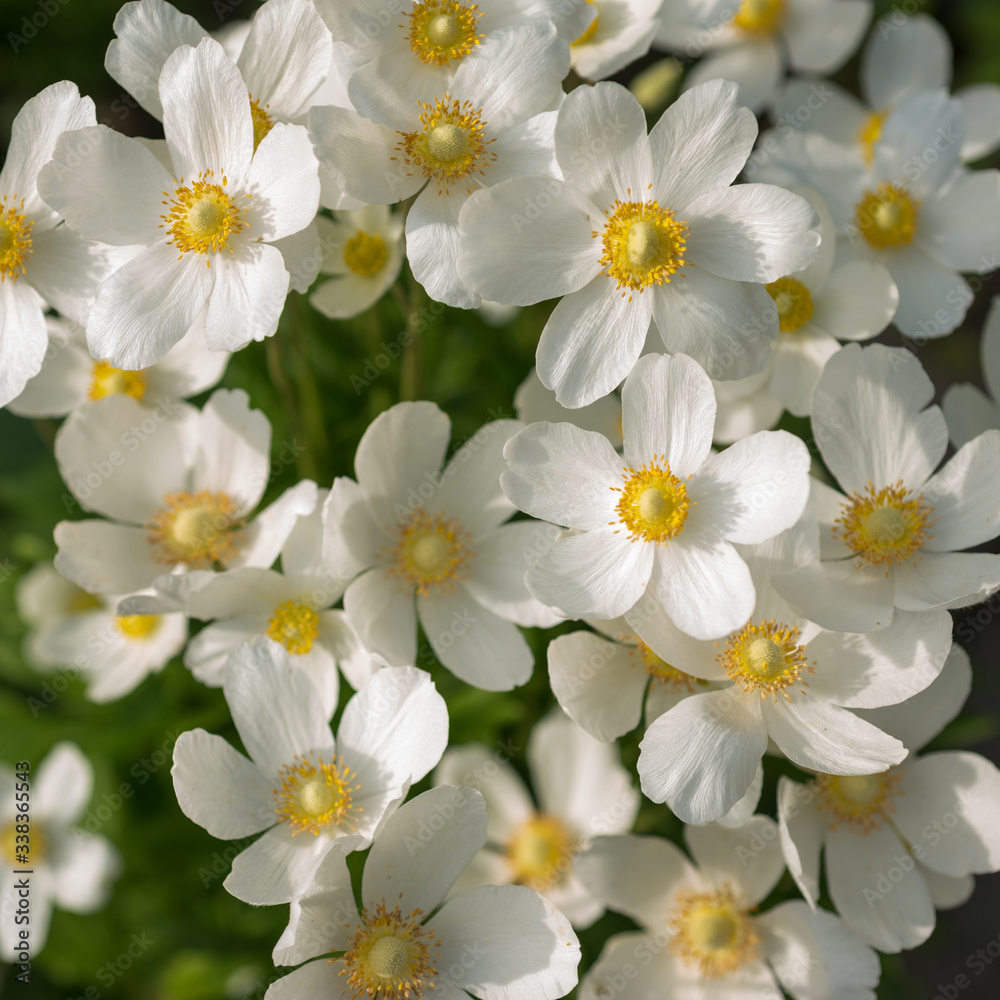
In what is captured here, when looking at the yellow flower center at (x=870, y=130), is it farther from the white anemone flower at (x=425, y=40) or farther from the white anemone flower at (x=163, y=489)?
the white anemone flower at (x=163, y=489)

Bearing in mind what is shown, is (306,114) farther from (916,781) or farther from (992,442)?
(916,781)

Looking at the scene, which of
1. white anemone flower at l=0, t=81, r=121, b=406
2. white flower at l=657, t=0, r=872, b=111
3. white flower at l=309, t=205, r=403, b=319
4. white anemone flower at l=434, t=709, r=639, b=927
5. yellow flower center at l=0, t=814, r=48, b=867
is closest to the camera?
white anemone flower at l=0, t=81, r=121, b=406

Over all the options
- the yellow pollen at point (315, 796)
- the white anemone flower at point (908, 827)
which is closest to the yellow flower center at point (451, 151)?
the yellow pollen at point (315, 796)

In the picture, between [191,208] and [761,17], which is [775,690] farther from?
[761,17]

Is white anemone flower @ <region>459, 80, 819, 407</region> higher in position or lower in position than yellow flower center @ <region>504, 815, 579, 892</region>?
higher

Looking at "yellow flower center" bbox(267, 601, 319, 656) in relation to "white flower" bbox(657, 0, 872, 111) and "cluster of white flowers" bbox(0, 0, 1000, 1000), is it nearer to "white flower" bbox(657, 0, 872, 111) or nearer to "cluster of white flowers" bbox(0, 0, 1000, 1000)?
"cluster of white flowers" bbox(0, 0, 1000, 1000)

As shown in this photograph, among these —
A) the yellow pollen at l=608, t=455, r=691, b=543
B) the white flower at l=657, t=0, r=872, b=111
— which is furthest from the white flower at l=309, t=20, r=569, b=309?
the white flower at l=657, t=0, r=872, b=111

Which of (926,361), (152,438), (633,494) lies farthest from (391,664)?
(926,361)
